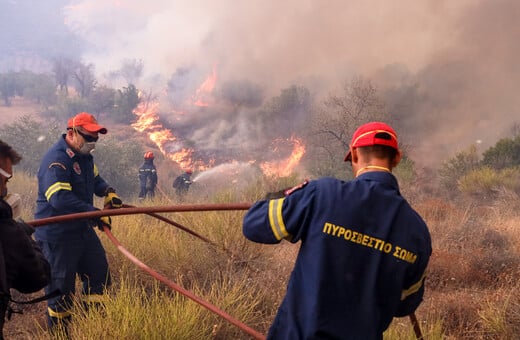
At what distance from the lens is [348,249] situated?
1.51 metres

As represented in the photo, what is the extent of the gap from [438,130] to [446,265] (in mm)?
15459

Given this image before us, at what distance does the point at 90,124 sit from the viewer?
3.48 m

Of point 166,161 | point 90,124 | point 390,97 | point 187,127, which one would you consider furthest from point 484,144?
point 90,124

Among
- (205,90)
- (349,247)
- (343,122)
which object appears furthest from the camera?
(205,90)

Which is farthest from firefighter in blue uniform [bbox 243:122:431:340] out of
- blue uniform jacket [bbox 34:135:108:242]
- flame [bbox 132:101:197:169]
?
flame [bbox 132:101:197:169]

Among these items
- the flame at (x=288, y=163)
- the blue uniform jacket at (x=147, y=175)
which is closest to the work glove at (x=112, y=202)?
the blue uniform jacket at (x=147, y=175)

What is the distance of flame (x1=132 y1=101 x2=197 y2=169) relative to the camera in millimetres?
19375

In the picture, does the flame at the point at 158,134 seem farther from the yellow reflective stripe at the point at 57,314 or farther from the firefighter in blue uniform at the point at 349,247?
the firefighter in blue uniform at the point at 349,247

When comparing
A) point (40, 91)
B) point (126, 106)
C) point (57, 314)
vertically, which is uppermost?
point (40, 91)

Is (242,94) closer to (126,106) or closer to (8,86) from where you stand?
(126,106)

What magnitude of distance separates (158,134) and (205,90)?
7.24 meters

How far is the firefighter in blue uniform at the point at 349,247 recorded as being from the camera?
4.95 ft

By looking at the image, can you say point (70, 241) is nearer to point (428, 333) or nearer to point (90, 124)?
point (90, 124)

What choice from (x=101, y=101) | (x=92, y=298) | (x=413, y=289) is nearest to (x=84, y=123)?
(x=92, y=298)
